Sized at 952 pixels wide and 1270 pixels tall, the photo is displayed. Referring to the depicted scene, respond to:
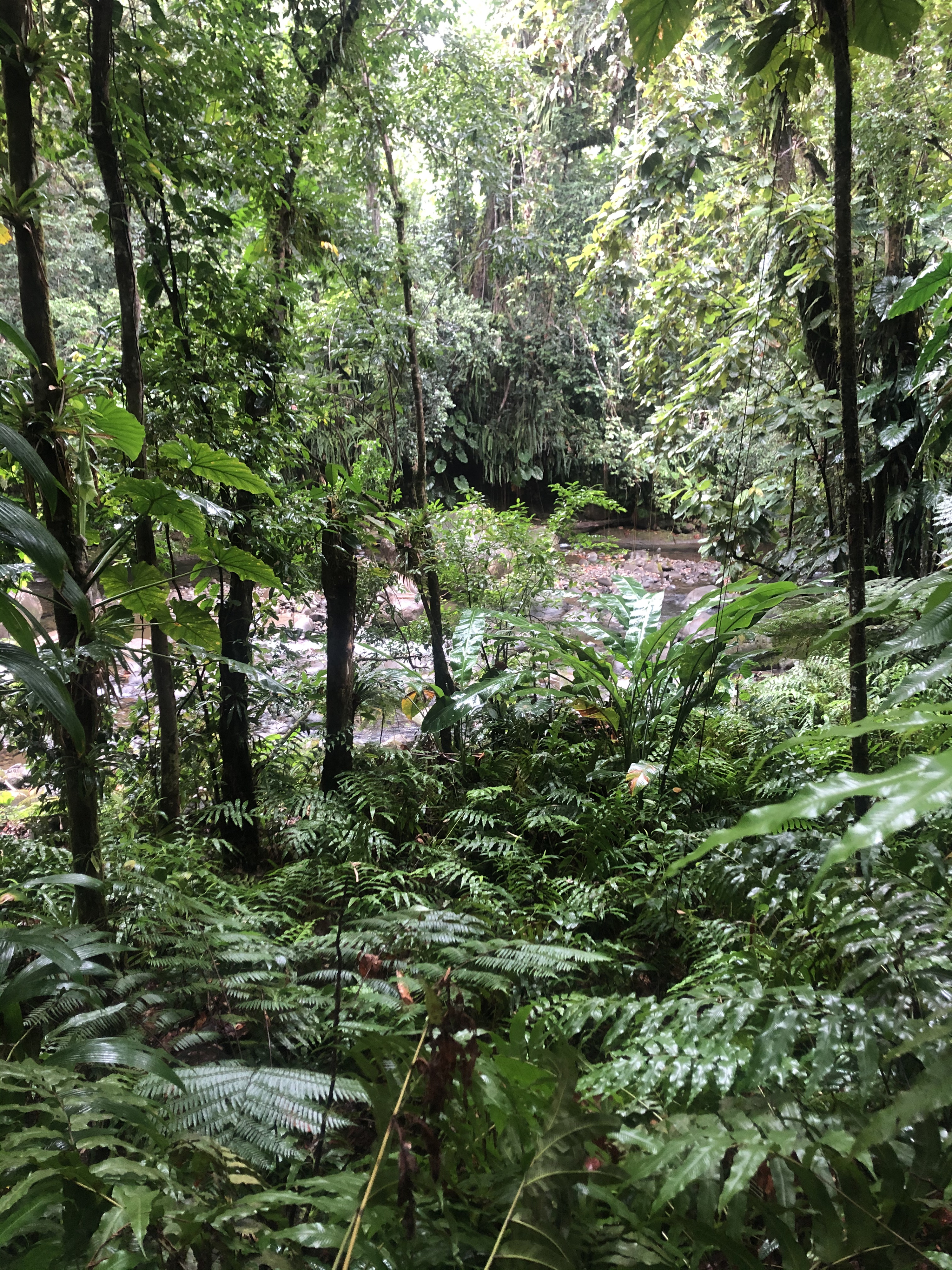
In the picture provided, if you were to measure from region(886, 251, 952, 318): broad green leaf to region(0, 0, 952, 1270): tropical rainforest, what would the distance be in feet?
0.06

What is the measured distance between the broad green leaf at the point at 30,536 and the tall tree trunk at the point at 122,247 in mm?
393

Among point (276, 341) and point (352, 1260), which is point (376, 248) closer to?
point (276, 341)

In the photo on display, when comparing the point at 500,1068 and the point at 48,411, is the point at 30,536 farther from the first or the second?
the point at 500,1068

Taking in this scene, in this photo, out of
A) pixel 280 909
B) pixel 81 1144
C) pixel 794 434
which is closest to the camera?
pixel 81 1144

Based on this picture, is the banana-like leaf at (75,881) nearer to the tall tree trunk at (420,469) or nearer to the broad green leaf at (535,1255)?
the broad green leaf at (535,1255)

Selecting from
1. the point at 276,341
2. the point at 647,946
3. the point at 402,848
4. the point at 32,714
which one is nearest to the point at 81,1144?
the point at 647,946

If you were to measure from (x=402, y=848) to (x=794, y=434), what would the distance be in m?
3.09

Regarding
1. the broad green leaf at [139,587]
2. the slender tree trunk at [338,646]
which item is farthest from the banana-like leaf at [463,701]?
the broad green leaf at [139,587]

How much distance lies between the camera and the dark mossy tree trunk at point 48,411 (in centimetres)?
123

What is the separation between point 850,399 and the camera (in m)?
1.31

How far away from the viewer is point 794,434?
3725 millimetres

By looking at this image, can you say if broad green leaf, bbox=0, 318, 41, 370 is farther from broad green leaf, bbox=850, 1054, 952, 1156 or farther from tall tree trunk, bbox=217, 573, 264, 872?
tall tree trunk, bbox=217, 573, 264, 872

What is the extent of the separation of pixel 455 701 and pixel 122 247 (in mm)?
1827

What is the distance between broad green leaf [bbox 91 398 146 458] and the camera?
1.35 m
